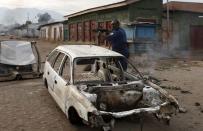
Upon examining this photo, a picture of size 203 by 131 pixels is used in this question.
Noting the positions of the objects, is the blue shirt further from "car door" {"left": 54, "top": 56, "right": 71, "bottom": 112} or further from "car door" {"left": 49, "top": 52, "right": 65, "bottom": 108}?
"car door" {"left": 54, "top": 56, "right": 71, "bottom": 112}

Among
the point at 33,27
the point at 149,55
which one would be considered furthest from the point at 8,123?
the point at 33,27

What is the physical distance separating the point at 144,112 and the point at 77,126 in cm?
140

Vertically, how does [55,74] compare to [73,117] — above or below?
above

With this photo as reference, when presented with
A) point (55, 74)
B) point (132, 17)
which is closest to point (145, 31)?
point (132, 17)

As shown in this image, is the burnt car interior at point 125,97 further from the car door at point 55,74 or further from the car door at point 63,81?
the car door at point 55,74

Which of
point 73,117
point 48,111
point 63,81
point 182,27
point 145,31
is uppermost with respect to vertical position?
point 182,27

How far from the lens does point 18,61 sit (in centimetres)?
1241

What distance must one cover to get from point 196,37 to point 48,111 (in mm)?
22225

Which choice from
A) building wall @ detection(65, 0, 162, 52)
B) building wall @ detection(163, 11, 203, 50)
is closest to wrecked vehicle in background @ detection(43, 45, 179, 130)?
building wall @ detection(65, 0, 162, 52)

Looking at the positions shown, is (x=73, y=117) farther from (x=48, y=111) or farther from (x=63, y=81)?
(x=48, y=111)

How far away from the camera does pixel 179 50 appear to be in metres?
26.2

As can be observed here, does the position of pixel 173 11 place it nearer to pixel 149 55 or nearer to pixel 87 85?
pixel 149 55

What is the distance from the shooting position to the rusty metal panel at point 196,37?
28.0m

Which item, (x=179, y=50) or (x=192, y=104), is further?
(x=179, y=50)
